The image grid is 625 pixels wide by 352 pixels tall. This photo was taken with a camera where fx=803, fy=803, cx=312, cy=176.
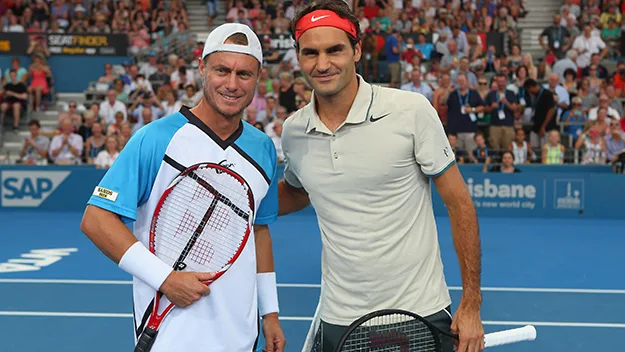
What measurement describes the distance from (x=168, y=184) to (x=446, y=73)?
45.0ft

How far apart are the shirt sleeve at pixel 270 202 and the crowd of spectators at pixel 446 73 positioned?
399 inches

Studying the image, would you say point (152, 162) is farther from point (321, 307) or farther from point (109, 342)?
point (109, 342)

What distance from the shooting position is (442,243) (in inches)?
423

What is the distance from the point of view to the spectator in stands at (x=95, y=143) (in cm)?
1464

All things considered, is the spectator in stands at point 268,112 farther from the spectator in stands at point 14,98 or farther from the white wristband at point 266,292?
the white wristband at point 266,292

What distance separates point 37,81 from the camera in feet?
58.1

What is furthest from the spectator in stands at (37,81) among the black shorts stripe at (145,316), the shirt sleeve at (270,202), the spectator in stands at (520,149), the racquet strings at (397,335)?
the racquet strings at (397,335)

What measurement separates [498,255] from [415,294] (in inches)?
277

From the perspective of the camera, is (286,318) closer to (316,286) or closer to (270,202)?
(316,286)

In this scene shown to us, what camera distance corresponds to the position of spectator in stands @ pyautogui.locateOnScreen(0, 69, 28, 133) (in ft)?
56.3

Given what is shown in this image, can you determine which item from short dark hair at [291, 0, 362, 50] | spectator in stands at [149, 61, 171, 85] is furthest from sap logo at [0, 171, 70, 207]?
short dark hair at [291, 0, 362, 50]

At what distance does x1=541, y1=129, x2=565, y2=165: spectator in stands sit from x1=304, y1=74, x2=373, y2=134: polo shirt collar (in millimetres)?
11059

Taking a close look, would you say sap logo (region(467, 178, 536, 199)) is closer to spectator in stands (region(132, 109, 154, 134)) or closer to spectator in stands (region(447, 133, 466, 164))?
spectator in stands (region(447, 133, 466, 164))

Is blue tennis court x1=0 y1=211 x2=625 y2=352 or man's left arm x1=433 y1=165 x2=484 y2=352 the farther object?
blue tennis court x1=0 y1=211 x2=625 y2=352
